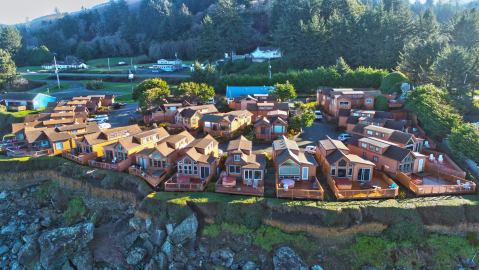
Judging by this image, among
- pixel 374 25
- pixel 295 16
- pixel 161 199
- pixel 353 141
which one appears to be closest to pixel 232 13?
pixel 295 16

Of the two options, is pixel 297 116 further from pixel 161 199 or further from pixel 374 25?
pixel 374 25

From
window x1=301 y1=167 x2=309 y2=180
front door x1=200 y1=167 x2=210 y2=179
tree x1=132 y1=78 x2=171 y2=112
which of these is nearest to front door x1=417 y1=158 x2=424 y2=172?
window x1=301 y1=167 x2=309 y2=180

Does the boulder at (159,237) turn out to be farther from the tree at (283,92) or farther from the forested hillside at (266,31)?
the forested hillside at (266,31)

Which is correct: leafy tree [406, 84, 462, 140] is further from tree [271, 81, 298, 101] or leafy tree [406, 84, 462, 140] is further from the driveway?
the driveway

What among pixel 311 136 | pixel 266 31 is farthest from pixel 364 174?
pixel 266 31

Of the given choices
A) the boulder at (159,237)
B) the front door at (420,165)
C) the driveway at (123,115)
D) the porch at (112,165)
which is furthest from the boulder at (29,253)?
the front door at (420,165)

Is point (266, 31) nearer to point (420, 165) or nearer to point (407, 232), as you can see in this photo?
point (420, 165)
